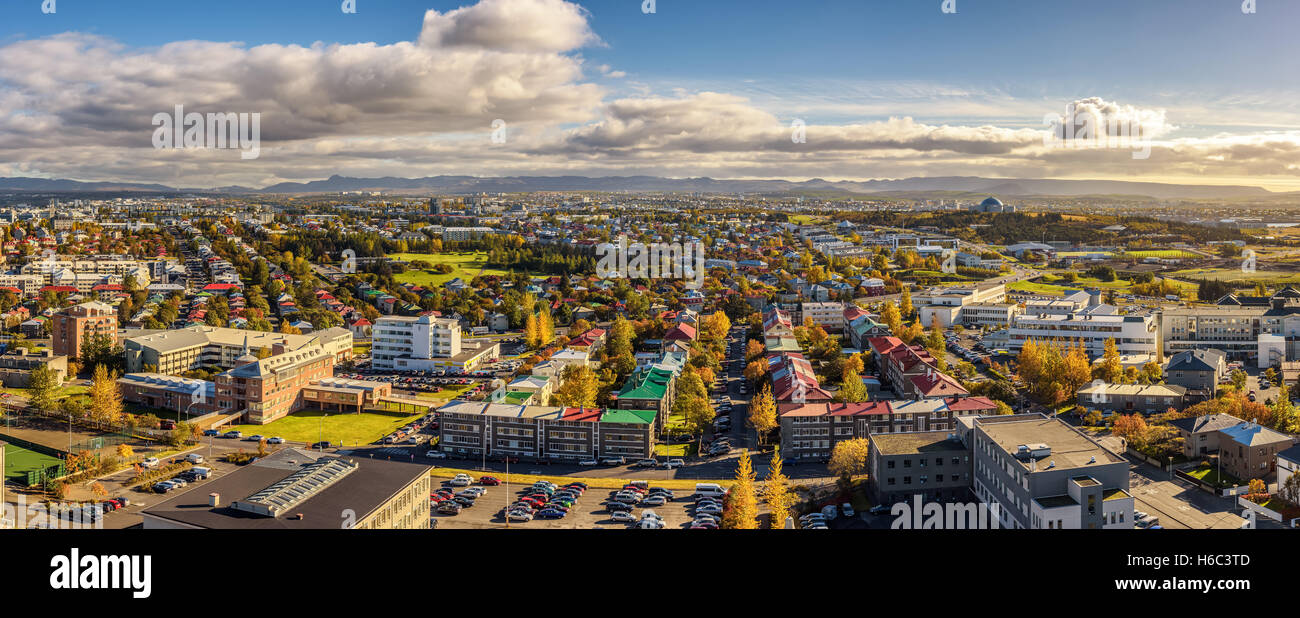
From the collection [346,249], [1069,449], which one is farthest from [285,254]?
[1069,449]

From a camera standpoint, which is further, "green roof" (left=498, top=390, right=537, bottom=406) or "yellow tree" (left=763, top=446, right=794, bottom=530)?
"green roof" (left=498, top=390, right=537, bottom=406)

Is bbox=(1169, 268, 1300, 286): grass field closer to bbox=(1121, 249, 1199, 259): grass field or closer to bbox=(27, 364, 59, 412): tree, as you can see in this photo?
bbox=(1121, 249, 1199, 259): grass field

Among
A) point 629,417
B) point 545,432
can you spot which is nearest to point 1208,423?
point 629,417

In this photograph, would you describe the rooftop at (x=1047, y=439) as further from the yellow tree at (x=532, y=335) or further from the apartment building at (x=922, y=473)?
the yellow tree at (x=532, y=335)

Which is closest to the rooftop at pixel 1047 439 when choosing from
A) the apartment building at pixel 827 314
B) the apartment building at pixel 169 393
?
the apartment building at pixel 169 393

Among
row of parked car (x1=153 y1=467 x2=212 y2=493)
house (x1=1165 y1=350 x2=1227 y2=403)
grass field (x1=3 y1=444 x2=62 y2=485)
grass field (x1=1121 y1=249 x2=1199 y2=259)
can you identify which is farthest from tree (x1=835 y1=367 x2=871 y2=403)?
grass field (x1=1121 y1=249 x2=1199 y2=259)
